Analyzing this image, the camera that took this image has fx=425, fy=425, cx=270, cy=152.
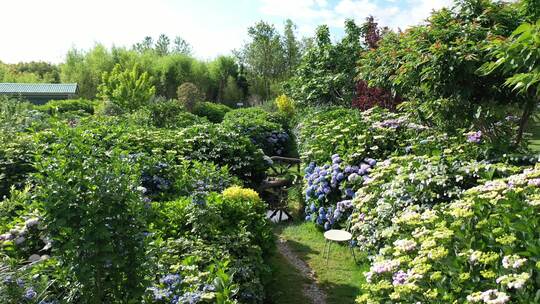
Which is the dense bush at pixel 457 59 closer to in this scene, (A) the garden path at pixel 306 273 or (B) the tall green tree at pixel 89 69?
(A) the garden path at pixel 306 273

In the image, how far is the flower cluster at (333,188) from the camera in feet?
17.8

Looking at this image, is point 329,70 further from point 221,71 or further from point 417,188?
point 221,71

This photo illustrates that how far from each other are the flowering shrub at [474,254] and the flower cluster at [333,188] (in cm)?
206

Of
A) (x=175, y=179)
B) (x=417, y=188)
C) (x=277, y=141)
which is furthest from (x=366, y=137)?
(x=277, y=141)

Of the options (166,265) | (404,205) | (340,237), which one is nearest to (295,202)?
(340,237)

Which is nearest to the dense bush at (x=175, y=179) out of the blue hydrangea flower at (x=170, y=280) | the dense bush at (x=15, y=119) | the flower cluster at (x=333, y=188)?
the flower cluster at (x=333, y=188)

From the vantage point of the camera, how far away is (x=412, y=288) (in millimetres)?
2584

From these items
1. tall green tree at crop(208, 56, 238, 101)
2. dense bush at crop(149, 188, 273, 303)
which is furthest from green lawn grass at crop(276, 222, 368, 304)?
tall green tree at crop(208, 56, 238, 101)

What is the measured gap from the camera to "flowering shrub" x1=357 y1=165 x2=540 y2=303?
2.34 metres

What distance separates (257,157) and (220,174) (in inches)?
80.3

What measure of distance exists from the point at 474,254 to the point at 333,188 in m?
3.37

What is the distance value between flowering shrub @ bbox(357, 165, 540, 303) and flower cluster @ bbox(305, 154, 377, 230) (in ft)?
6.77

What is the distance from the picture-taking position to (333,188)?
5883 mm

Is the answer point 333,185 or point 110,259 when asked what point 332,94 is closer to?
point 333,185
